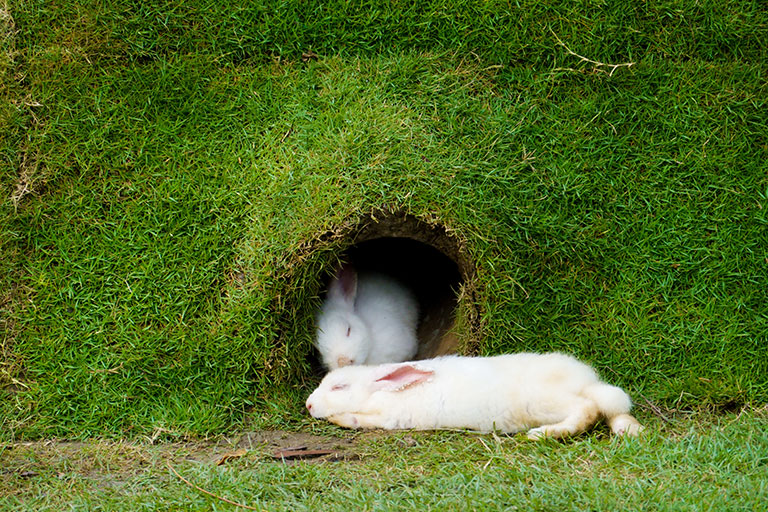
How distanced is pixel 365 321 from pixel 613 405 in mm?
1993

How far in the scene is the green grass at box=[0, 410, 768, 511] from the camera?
2939 millimetres

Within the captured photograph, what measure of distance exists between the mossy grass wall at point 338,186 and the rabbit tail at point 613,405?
0.68 m

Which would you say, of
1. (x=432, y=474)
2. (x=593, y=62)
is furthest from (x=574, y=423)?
(x=593, y=62)

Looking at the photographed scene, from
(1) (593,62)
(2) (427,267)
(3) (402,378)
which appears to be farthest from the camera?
(2) (427,267)

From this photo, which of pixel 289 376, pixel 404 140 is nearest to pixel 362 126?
pixel 404 140

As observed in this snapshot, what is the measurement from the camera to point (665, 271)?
4621mm

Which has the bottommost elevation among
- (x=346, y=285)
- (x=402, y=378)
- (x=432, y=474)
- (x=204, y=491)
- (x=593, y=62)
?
(x=204, y=491)

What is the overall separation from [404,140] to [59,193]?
2.14 metres

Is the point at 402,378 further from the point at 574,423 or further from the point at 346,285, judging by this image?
the point at 346,285

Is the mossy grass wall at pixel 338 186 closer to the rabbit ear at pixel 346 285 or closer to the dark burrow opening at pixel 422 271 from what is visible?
the rabbit ear at pixel 346 285

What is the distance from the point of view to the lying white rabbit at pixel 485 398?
12.7ft

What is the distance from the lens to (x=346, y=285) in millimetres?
5227

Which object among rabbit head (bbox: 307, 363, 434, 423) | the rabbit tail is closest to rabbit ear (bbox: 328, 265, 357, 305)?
rabbit head (bbox: 307, 363, 434, 423)

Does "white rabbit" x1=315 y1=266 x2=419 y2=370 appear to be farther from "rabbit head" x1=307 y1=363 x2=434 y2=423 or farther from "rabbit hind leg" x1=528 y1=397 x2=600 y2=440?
"rabbit hind leg" x1=528 y1=397 x2=600 y2=440
